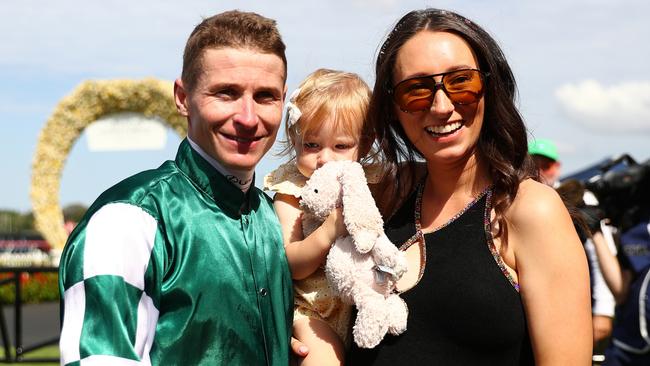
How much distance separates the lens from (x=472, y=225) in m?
2.66

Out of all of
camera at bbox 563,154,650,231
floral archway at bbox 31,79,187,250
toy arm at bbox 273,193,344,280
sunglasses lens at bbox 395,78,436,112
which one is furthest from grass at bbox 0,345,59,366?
sunglasses lens at bbox 395,78,436,112

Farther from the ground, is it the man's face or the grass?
the man's face

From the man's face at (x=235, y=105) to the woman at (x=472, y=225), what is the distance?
0.53 m

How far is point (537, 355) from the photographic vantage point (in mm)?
2479

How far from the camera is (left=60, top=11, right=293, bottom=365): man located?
6.73 ft

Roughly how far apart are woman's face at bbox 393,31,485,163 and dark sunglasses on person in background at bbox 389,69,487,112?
0.02m

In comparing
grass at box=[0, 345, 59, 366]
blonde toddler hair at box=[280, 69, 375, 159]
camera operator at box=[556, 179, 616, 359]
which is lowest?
grass at box=[0, 345, 59, 366]

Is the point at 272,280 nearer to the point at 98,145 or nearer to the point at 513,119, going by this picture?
the point at 513,119

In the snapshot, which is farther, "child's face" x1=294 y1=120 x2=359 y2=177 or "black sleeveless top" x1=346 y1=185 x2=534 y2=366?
"child's face" x1=294 y1=120 x2=359 y2=177

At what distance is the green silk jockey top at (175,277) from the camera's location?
2.04 metres

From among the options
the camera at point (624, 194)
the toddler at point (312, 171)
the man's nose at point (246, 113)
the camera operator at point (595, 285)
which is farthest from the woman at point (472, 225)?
the camera at point (624, 194)

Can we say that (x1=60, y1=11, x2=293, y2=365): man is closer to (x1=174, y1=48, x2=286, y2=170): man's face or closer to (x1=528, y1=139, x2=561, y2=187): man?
(x1=174, y1=48, x2=286, y2=170): man's face

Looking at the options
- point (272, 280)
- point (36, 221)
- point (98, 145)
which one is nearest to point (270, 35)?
point (272, 280)

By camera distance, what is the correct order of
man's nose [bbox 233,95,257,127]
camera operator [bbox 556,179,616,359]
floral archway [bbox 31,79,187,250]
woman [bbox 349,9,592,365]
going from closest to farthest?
1. man's nose [bbox 233,95,257,127]
2. woman [bbox 349,9,592,365]
3. camera operator [bbox 556,179,616,359]
4. floral archway [bbox 31,79,187,250]
